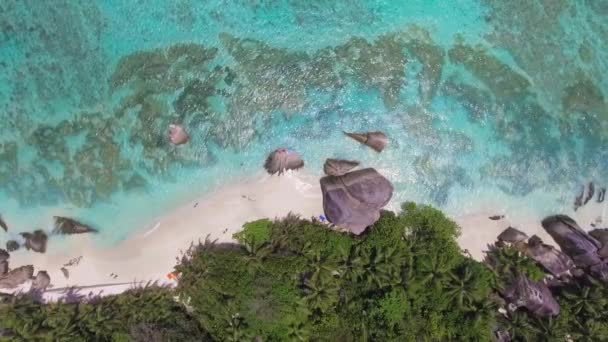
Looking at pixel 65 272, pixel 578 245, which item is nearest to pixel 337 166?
pixel 578 245

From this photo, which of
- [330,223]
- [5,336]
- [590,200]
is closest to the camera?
[5,336]

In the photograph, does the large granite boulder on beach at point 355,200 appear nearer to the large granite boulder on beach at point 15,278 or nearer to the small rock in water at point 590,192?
the small rock in water at point 590,192

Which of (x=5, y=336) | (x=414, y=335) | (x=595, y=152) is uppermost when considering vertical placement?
(x=595, y=152)

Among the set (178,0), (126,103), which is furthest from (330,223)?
(178,0)

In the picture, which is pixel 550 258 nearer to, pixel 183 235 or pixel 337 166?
pixel 337 166

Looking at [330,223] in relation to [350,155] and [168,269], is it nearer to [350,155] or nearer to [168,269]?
[350,155]

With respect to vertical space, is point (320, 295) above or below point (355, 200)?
below
